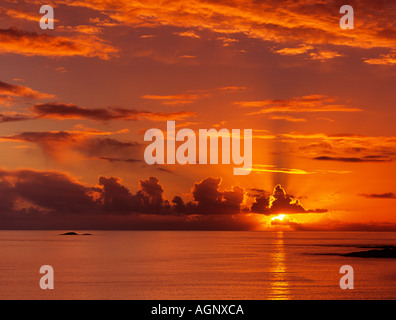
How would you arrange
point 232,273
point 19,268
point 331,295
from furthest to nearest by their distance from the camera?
point 19,268, point 232,273, point 331,295

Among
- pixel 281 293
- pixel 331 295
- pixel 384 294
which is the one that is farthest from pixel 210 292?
pixel 384 294

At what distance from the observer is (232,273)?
99.1 m

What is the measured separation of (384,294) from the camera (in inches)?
2744
